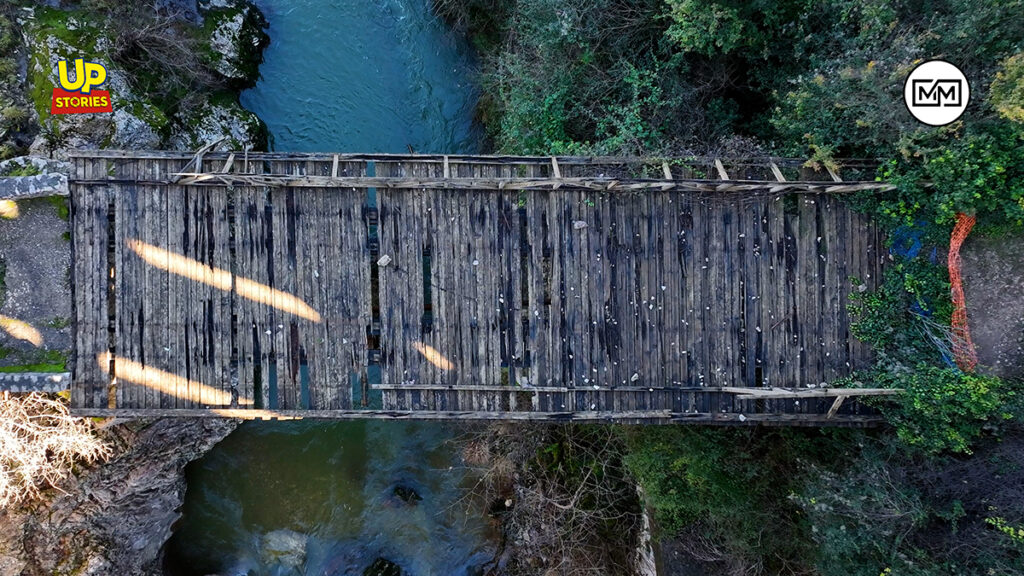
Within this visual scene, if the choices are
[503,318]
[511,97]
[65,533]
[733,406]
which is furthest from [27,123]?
[733,406]

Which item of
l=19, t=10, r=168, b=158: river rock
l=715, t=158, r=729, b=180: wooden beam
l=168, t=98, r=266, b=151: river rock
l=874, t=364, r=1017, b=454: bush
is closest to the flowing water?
l=168, t=98, r=266, b=151: river rock

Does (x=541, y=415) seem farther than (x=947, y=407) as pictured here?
Yes

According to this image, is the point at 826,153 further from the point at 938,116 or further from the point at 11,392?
the point at 11,392

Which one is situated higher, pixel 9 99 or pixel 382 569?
pixel 9 99

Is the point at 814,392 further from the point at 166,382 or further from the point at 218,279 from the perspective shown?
the point at 166,382

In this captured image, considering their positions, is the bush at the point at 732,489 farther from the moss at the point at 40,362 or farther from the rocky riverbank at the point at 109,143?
the moss at the point at 40,362

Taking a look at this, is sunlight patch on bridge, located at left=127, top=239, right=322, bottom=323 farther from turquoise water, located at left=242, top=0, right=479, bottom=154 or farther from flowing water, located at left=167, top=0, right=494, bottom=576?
turquoise water, located at left=242, top=0, right=479, bottom=154

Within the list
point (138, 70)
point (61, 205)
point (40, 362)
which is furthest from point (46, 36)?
point (40, 362)
